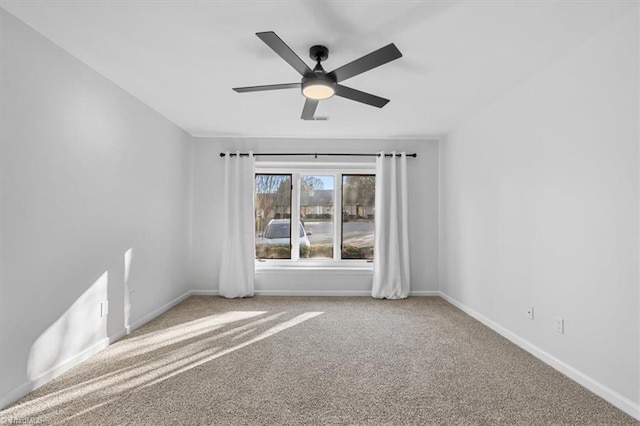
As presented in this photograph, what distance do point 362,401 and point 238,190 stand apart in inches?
134

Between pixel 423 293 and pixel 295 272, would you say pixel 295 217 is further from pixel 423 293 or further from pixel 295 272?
pixel 423 293

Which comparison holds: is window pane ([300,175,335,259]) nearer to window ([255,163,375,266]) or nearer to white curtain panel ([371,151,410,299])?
window ([255,163,375,266])

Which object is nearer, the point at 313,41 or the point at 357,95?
the point at 313,41

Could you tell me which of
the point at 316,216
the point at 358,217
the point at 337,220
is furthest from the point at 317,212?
the point at 358,217

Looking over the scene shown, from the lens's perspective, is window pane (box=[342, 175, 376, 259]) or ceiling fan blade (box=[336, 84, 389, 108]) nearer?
ceiling fan blade (box=[336, 84, 389, 108])

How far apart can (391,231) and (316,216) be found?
1168mm

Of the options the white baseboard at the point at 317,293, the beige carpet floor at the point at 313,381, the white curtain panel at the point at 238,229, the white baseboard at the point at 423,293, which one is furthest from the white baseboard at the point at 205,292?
the white baseboard at the point at 423,293

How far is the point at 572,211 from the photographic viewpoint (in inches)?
95.3

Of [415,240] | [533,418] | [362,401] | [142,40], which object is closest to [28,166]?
[142,40]

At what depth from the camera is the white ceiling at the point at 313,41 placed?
6.48 feet

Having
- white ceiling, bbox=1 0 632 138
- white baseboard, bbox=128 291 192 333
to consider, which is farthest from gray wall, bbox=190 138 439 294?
white ceiling, bbox=1 0 632 138

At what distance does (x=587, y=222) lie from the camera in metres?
2.29

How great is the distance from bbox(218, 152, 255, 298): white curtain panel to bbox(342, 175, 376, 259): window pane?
1.42m

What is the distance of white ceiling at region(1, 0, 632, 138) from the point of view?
197 cm
